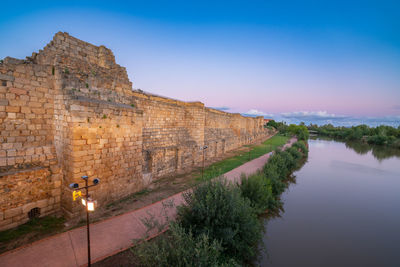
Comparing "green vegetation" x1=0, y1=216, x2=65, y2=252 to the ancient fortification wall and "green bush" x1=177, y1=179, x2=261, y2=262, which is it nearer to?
the ancient fortification wall

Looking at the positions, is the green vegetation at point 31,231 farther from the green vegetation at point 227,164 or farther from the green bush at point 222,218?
the green vegetation at point 227,164

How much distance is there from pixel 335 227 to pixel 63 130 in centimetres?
1144

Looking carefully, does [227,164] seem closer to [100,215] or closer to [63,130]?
[100,215]

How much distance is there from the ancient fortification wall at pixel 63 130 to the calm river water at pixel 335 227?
20.3ft

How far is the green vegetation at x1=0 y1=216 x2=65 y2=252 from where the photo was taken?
13.6 feet

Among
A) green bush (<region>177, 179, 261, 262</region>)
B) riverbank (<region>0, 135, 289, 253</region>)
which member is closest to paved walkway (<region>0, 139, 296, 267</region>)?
riverbank (<region>0, 135, 289, 253</region>)

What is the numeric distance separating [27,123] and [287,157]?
15.9m

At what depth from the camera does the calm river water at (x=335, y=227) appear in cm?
567

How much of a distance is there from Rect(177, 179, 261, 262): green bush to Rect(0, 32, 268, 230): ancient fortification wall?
355 cm

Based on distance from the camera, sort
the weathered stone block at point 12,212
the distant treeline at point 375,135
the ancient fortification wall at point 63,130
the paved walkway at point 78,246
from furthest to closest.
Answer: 1. the distant treeline at point 375,135
2. the ancient fortification wall at point 63,130
3. the weathered stone block at point 12,212
4. the paved walkway at point 78,246

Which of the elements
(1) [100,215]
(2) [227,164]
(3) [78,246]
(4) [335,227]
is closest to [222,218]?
(3) [78,246]

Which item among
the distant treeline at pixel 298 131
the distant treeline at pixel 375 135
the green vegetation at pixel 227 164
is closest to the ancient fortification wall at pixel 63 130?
the green vegetation at pixel 227 164

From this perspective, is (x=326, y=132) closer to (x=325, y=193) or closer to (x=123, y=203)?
(x=325, y=193)

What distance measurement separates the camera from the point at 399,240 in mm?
6793
